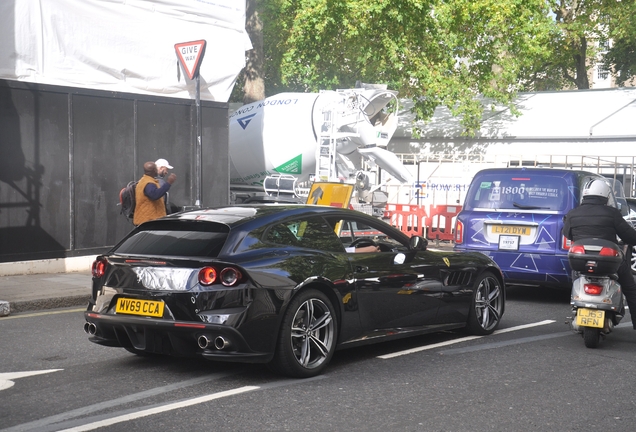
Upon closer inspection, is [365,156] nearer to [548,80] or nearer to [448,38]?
[448,38]

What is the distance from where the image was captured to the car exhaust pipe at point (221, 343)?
6.01 metres

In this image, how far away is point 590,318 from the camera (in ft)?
25.4

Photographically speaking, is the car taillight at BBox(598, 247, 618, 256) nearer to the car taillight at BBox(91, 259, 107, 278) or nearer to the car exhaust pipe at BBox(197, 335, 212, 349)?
the car exhaust pipe at BBox(197, 335, 212, 349)

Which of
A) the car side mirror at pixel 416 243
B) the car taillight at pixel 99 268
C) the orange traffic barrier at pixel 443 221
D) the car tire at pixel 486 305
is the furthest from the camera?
the orange traffic barrier at pixel 443 221

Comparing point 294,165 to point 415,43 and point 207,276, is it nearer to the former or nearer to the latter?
point 415,43

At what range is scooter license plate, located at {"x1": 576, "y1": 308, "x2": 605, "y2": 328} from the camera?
7695mm

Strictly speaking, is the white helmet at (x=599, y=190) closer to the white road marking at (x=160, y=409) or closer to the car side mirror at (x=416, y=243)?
the car side mirror at (x=416, y=243)

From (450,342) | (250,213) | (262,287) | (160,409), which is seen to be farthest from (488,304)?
(160,409)

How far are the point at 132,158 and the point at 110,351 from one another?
289 inches

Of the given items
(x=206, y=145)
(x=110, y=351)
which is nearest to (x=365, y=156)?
(x=206, y=145)

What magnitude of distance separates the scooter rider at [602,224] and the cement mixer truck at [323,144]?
33.3 ft

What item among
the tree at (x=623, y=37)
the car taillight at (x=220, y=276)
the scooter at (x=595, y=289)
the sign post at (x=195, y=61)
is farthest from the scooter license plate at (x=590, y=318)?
the tree at (x=623, y=37)

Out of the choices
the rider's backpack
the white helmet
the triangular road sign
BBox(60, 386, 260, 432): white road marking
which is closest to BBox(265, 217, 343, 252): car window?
BBox(60, 386, 260, 432): white road marking

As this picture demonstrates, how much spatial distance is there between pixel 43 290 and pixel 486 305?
19.0 feet
